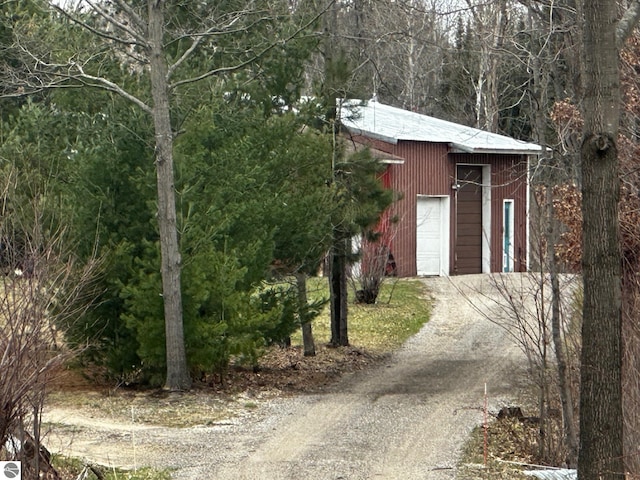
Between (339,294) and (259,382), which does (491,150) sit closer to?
(339,294)

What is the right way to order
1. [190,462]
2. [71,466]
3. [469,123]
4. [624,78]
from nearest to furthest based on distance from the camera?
[71,466], [190,462], [624,78], [469,123]

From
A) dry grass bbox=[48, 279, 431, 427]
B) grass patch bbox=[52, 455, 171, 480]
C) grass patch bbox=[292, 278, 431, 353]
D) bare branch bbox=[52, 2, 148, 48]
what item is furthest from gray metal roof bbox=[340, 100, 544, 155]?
grass patch bbox=[52, 455, 171, 480]

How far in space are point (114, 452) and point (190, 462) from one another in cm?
103

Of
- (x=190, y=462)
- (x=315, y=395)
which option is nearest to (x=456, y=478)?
(x=190, y=462)

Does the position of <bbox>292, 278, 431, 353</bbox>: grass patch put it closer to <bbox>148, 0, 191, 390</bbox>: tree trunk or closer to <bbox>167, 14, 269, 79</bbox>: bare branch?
<bbox>148, 0, 191, 390</bbox>: tree trunk

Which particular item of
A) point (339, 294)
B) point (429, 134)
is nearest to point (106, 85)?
point (339, 294)

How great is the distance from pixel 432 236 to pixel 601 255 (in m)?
24.7

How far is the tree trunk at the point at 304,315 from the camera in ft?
64.4

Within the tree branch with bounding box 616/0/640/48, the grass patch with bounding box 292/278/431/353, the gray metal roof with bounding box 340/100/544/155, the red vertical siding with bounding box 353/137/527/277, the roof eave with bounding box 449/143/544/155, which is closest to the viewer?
the tree branch with bounding box 616/0/640/48

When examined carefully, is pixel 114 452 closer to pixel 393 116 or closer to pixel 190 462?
pixel 190 462

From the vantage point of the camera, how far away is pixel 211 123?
58.7ft

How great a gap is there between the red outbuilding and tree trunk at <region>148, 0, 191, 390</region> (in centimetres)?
1478

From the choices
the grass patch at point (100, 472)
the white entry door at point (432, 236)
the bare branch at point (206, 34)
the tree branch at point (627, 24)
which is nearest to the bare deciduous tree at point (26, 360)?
the grass patch at point (100, 472)

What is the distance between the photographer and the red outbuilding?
33.1m
